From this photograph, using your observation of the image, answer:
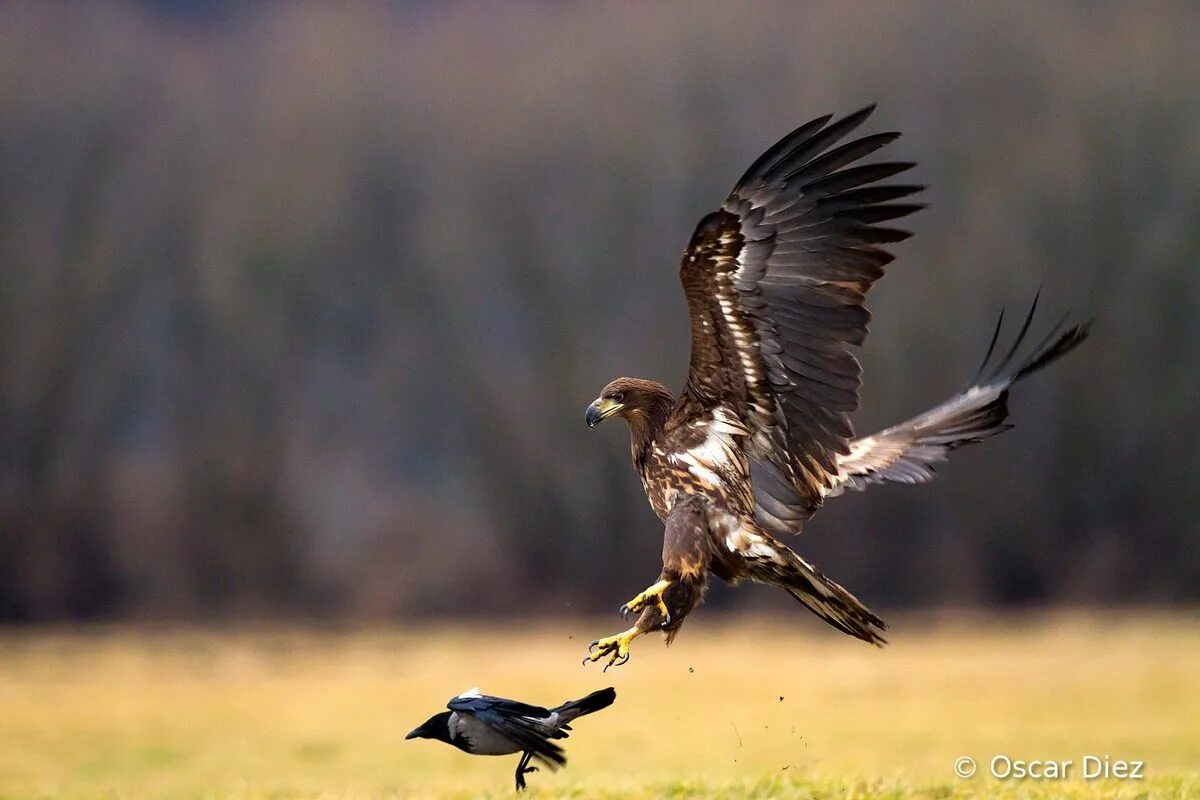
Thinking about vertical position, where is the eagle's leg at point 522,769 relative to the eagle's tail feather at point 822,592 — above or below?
below

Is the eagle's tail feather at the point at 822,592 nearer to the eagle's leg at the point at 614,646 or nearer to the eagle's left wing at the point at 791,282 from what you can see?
the eagle's left wing at the point at 791,282

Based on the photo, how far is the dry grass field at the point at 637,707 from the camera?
859cm

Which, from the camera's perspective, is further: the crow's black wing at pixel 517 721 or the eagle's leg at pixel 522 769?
the eagle's leg at pixel 522 769

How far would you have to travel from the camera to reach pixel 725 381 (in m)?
5.07

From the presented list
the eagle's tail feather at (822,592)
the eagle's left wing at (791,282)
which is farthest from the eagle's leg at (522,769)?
the eagle's left wing at (791,282)

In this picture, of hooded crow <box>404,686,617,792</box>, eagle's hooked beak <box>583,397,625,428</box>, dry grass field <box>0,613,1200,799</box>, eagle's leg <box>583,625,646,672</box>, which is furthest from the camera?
dry grass field <box>0,613,1200,799</box>

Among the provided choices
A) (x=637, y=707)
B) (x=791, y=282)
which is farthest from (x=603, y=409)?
(x=637, y=707)

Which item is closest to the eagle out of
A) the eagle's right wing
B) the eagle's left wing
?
the eagle's left wing

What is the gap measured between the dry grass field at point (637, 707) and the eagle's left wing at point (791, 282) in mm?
1725

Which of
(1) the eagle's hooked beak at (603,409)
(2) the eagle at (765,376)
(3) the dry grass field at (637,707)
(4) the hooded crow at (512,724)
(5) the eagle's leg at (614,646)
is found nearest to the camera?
(5) the eagle's leg at (614,646)

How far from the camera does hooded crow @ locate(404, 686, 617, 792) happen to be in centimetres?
496

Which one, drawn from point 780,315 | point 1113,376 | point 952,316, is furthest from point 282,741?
point 1113,376

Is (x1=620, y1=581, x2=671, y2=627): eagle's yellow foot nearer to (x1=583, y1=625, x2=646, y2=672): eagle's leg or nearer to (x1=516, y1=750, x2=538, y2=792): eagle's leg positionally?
(x1=583, y1=625, x2=646, y2=672): eagle's leg

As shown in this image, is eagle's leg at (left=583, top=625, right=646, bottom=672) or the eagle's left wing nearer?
eagle's leg at (left=583, top=625, right=646, bottom=672)
